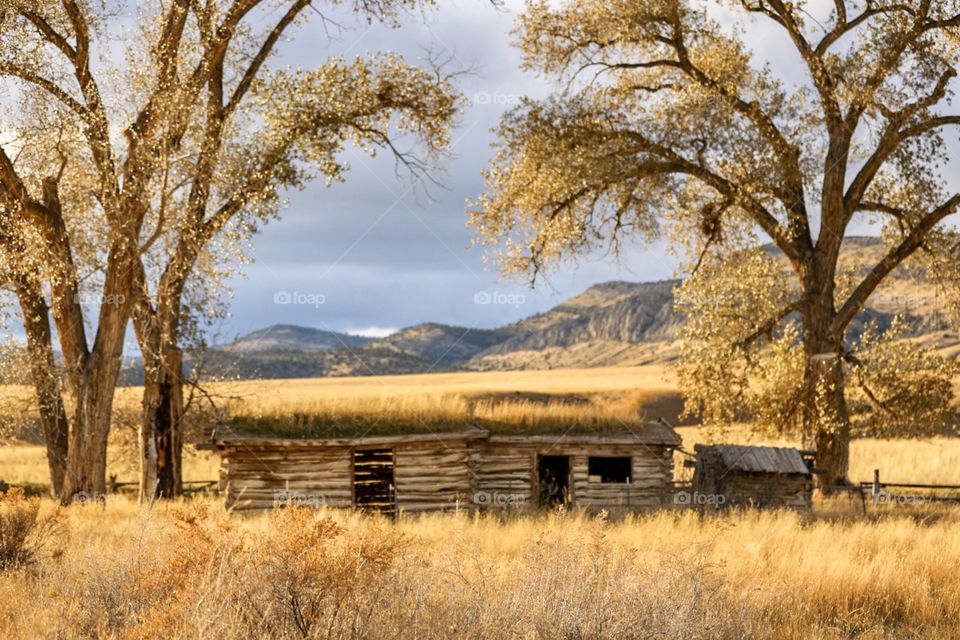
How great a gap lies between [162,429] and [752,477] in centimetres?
1515

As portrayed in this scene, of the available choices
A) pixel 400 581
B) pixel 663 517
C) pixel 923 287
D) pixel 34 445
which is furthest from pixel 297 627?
pixel 34 445

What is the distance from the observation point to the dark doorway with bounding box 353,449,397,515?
899 inches

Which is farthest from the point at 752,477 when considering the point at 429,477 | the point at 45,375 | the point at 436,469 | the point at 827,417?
the point at 45,375

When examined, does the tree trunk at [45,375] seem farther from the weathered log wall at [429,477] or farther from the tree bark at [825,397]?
the tree bark at [825,397]

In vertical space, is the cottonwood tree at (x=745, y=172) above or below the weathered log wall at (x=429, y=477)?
above

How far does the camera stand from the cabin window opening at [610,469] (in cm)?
2576

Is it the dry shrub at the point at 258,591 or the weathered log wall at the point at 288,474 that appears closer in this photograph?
the dry shrub at the point at 258,591

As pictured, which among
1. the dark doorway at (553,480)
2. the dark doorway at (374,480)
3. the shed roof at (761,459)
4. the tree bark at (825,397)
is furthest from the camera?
the dark doorway at (553,480)

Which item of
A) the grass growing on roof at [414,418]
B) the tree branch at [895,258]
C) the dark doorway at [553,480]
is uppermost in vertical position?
the tree branch at [895,258]

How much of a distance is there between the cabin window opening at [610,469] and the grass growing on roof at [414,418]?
70.1 inches

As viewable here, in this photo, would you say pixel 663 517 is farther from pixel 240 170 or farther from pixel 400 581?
pixel 240 170

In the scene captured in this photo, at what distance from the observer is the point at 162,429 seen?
2295 cm

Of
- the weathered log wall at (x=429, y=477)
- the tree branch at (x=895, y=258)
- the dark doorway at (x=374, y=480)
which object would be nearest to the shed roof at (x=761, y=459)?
the tree branch at (x=895, y=258)

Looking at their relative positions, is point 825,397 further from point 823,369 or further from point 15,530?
point 15,530
